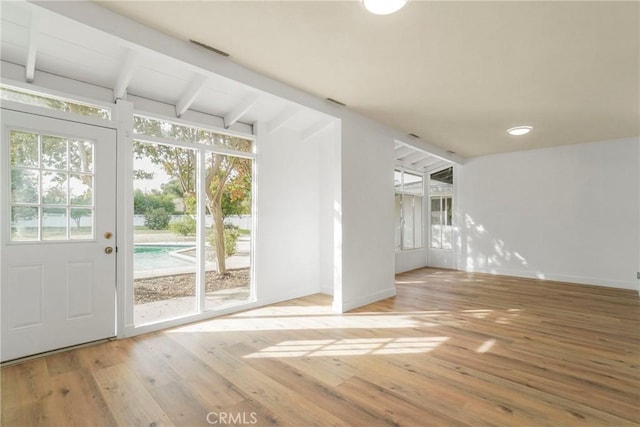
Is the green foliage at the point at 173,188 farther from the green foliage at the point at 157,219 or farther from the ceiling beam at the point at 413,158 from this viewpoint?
the ceiling beam at the point at 413,158

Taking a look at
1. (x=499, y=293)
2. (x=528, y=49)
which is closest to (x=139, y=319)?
(x=528, y=49)

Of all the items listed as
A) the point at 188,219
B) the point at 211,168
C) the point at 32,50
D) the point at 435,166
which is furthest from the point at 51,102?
the point at 435,166

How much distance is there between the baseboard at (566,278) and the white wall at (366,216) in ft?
11.1

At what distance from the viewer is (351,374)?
2.42 metres

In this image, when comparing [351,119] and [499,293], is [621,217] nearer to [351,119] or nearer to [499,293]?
[499,293]

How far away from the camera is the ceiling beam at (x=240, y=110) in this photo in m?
3.64

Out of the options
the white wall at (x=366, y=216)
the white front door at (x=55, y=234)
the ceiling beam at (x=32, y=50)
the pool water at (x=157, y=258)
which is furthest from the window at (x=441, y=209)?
Answer: the ceiling beam at (x=32, y=50)

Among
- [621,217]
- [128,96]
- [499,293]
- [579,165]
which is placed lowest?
[499,293]

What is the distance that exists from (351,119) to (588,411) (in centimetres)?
372

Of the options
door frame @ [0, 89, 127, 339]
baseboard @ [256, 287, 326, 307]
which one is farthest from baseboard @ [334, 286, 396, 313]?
door frame @ [0, 89, 127, 339]

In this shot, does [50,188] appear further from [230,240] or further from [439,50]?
[439,50]

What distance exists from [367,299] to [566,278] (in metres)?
4.51

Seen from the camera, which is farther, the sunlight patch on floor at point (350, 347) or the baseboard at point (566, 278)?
the baseboard at point (566, 278)

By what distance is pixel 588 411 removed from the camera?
76.5 inches
